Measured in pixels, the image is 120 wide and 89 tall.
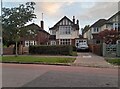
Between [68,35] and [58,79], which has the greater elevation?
[68,35]

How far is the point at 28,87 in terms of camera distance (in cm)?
1029

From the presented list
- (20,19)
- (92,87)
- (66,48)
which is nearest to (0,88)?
(92,87)

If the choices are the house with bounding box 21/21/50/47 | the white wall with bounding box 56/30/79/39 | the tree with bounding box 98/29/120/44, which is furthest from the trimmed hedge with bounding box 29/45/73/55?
the white wall with bounding box 56/30/79/39

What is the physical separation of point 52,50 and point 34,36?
4716 mm

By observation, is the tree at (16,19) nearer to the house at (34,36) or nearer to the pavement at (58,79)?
the house at (34,36)

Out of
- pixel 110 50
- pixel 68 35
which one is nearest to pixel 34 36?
pixel 110 50

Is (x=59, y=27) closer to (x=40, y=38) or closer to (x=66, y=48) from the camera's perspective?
(x=40, y=38)

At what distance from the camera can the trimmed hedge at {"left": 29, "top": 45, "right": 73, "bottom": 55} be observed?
3731cm

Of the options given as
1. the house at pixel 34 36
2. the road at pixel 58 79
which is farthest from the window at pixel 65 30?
the road at pixel 58 79

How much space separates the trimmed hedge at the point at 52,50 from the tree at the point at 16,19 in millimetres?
6643

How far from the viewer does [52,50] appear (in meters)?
38.2

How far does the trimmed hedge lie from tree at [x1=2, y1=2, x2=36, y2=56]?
6.64 m

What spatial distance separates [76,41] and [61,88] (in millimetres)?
51273

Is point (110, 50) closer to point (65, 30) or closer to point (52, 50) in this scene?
point (52, 50)
